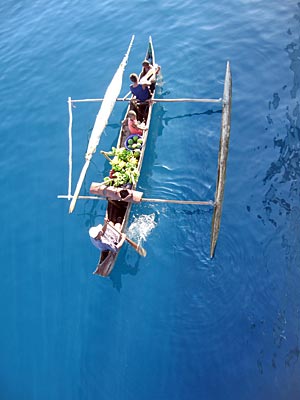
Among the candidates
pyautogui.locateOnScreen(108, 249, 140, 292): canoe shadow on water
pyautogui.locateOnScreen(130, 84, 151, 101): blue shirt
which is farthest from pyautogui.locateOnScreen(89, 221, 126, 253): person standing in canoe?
pyautogui.locateOnScreen(130, 84, 151, 101): blue shirt

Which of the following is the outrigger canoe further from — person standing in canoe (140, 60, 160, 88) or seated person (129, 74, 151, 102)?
person standing in canoe (140, 60, 160, 88)

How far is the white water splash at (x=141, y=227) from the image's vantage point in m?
13.6

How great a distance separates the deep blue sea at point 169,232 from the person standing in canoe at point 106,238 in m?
1.54

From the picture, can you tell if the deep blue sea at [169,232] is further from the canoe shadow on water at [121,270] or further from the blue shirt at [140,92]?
the blue shirt at [140,92]

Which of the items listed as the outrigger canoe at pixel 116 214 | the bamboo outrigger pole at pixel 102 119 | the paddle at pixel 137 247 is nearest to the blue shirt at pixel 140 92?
the outrigger canoe at pixel 116 214

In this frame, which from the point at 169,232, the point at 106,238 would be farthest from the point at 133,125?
the point at 106,238

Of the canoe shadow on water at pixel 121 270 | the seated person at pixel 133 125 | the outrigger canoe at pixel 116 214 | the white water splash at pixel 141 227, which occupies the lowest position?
the canoe shadow on water at pixel 121 270

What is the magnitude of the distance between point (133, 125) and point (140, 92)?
1888 mm

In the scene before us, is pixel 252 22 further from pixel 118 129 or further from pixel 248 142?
pixel 118 129

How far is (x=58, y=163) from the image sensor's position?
16422mm

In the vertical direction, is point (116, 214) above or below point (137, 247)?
above

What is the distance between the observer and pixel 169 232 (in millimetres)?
13633

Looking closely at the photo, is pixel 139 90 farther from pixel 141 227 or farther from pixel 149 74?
pixel 141 227

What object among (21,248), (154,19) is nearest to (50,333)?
(21,248)
